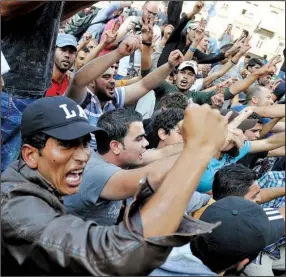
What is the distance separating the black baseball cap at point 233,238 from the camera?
1.65m

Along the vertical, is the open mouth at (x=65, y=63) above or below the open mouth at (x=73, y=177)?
below

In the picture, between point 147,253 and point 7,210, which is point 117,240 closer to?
point 147,253

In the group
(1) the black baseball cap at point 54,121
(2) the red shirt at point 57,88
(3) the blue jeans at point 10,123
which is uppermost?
(1) the black baseball cap at point 54,121

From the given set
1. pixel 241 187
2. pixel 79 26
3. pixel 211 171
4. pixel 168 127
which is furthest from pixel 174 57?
pixel 79 26

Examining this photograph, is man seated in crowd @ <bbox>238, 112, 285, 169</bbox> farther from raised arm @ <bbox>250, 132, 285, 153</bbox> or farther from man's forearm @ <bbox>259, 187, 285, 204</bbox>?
man's forearm @ <bbox>259, 187, 285, 204</bbox>

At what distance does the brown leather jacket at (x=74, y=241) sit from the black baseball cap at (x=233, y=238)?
1.71 feet

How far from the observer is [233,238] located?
1.65m

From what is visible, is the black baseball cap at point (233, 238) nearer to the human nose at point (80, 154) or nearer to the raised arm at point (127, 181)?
the raised arm at point (127, 181)

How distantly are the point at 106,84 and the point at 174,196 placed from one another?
234 centimetres

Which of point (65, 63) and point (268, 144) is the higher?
point (65, 63)

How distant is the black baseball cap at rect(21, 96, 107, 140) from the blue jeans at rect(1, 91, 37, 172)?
77 centimetres

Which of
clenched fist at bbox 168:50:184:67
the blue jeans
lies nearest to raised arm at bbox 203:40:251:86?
clenched fist at bbox 168:50:184:67

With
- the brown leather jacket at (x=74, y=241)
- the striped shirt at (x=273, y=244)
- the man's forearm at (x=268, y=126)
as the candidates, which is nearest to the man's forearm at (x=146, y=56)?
the man's forearm at (x=268, y=126)

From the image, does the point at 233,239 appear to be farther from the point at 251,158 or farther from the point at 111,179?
the point at 251,158
